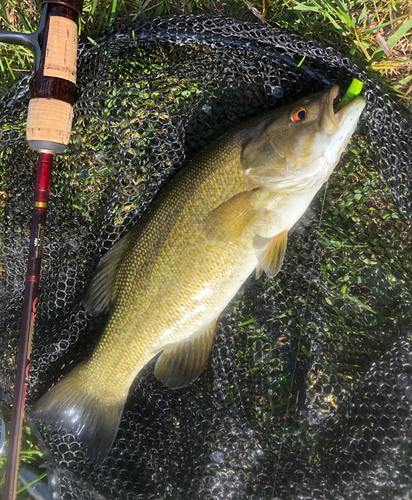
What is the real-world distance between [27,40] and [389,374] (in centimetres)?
266

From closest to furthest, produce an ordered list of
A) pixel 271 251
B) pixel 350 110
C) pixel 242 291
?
pixel 350 110
pixel 271 251
pixel 242 291

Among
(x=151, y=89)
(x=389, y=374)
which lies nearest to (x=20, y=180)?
(x=151, y=89)

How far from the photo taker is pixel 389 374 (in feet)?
6.70

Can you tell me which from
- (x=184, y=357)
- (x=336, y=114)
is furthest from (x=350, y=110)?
(x=184, y=357)

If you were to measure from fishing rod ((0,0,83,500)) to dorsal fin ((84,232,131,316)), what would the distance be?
302 mm

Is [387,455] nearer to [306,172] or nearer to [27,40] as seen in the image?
[306,172]

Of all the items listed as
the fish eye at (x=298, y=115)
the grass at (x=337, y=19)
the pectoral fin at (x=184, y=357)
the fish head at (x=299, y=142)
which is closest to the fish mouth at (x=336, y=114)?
the fish head at (x=299, y=142)

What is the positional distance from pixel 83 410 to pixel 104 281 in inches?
28.3

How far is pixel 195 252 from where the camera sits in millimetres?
1978

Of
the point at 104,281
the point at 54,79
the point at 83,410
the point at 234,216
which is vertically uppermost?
the point at 54,79

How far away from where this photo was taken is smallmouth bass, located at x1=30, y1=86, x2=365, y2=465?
1.89 m

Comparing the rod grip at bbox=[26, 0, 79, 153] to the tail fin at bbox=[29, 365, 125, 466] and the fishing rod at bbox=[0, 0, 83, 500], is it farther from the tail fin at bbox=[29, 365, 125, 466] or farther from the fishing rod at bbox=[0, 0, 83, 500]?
the tail fin at bbox=[29, 365, 125, 466]

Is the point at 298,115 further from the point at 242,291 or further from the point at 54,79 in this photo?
the point at 54,79

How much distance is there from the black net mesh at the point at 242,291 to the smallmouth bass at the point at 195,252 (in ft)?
0.71
